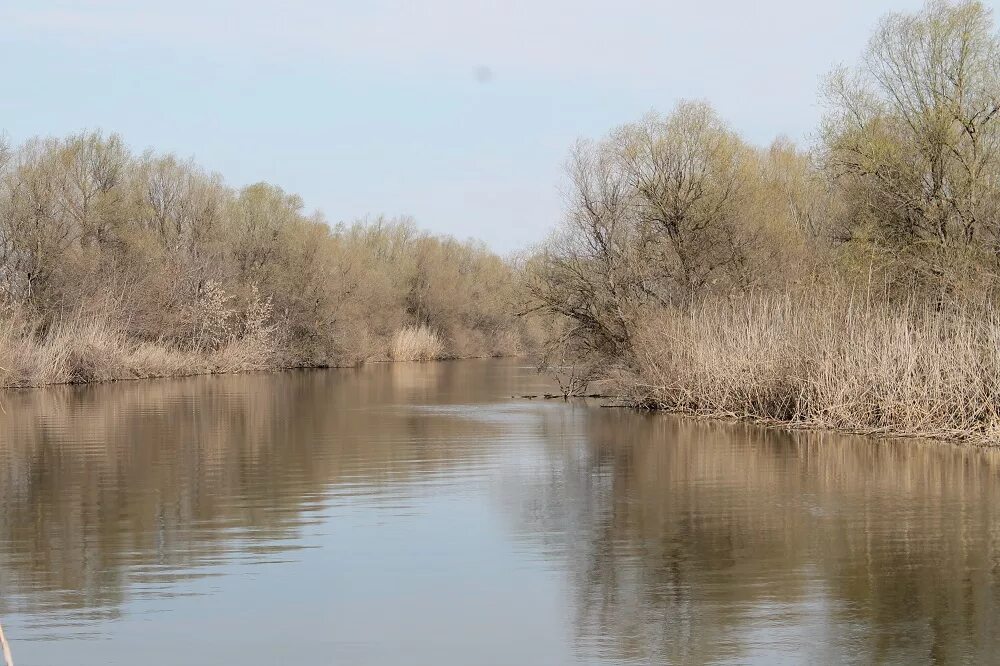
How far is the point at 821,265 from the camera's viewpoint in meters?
28.0

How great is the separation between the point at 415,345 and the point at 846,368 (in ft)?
154

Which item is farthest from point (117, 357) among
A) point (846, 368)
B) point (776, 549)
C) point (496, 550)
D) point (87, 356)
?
point (776, 549)

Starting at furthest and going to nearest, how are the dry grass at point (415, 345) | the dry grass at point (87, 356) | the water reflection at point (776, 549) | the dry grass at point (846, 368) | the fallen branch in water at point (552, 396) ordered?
the dry grass at point (415, 345) → the dry grass at point (87, 356) → the fallen branch in water at point (552, 396) → the dry grass at point (846, 368) → the water reflection at point (776, 549)

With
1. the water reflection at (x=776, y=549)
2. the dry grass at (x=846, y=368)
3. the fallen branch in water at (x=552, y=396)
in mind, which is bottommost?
the water reflection at (x=776, y=549)

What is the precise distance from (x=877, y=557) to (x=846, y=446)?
28.7ft

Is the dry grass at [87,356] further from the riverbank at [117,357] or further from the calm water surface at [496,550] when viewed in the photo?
the calm water surface at [496,550]

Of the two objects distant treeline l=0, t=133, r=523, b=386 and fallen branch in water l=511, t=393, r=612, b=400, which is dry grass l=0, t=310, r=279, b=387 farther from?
fallen branch in water l=511, t=393, r=612, b=400

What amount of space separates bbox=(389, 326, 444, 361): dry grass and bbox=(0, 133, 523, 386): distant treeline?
86 millimetres

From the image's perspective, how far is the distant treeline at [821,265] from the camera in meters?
19.3

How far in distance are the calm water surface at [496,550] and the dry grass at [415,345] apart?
43770mm

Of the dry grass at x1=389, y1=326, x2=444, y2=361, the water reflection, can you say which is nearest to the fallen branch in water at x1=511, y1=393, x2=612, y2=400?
the water reflection

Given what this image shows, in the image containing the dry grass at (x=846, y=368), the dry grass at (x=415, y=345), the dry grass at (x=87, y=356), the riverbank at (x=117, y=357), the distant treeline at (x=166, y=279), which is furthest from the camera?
the dry grass at (x=415, y=345)

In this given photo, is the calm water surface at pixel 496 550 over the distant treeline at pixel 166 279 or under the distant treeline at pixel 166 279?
under

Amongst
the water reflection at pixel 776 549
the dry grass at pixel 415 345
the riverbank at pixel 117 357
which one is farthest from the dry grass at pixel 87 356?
the water reflection at pixel 776 549
